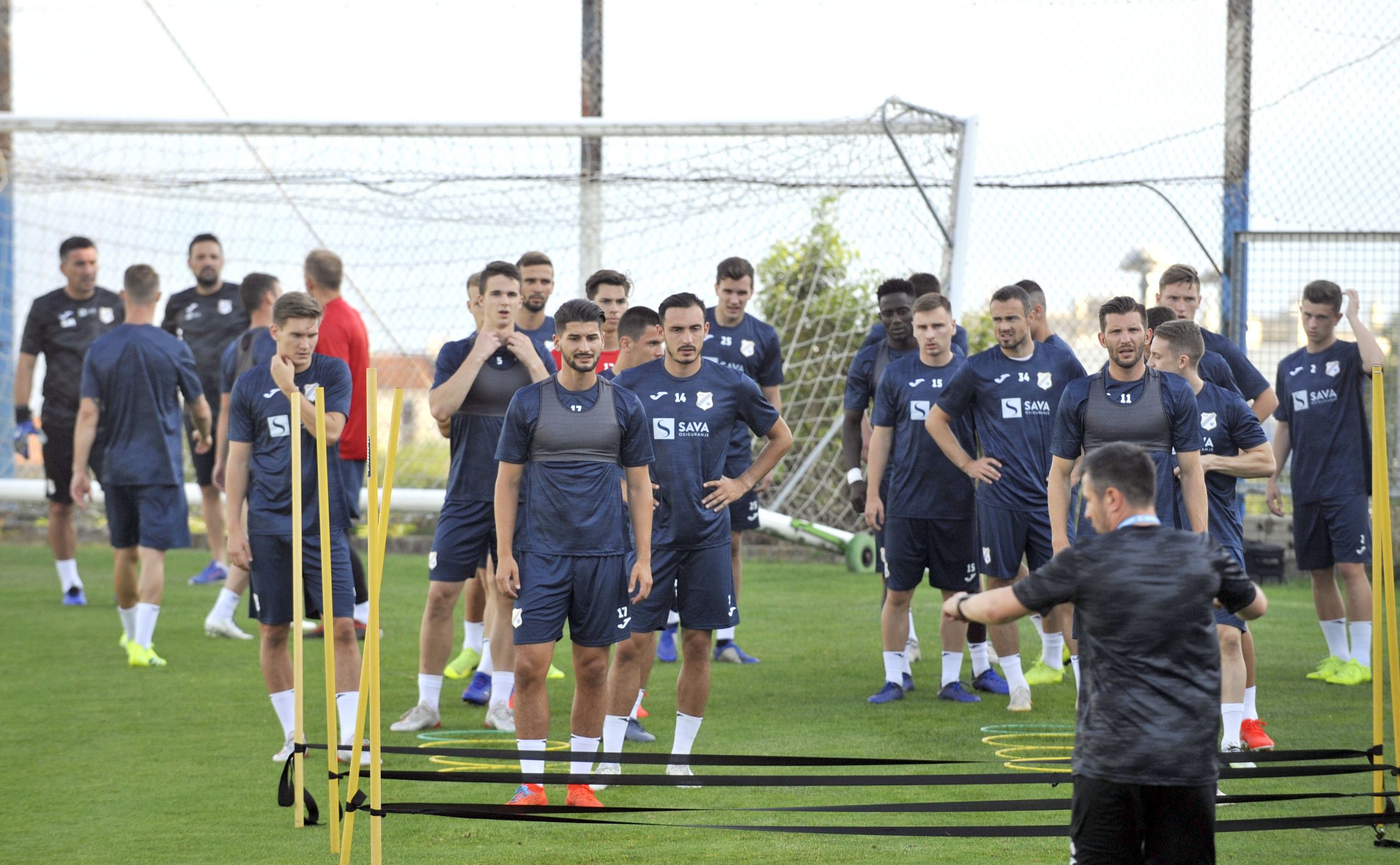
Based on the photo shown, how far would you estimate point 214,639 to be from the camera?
9500 millimetres

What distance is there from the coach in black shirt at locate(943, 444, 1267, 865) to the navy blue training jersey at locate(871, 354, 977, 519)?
12.7 feet

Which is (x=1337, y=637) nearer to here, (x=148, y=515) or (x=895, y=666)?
(x=895, y=666)

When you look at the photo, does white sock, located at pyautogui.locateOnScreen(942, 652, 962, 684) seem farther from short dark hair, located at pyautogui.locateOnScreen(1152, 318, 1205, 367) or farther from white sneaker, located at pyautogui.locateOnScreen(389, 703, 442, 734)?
white sneaker, located at pyautogui.locateOnScreen(389, 703, 442, 734)

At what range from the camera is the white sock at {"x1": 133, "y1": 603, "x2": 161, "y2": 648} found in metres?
8.48

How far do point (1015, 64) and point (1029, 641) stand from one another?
22.4 ft

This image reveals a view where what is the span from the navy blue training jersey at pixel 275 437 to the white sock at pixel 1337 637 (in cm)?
575

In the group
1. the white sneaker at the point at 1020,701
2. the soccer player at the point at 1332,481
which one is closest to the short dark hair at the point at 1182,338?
the soccer player at the point at 1332,481

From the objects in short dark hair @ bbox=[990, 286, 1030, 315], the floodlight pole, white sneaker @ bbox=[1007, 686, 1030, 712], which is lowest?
white sneaker @ bbox=[1007, 686, 1030, 712]

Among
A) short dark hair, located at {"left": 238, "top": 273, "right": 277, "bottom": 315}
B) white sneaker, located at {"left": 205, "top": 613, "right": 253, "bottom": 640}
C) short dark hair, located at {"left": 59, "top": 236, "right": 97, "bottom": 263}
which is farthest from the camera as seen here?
short dark hair, located at {"left": 59, "top": 236, "right": 97, "bottom": 263}

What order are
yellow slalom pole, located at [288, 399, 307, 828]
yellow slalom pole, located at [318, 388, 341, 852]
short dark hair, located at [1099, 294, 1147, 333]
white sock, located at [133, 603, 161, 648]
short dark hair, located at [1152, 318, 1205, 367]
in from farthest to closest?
white sock, located at [133, 603, 161, 648] < short dark hair, located at [1152, 318, 1205, 367] < short dark hair, located at [1099, 294, 1147, 333] < yellow slalom pole, located at [288, 399, 307, 828] < yellow slalom pole, located at [318, 388, 341, 852]

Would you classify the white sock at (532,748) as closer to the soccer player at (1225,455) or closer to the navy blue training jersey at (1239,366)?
the soccer player at (1225,455)

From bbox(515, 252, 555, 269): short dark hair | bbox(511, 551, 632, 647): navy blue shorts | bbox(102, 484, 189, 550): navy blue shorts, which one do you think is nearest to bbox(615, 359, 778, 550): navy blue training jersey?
bbox(511, 551, 632, 647): navy blue shorts

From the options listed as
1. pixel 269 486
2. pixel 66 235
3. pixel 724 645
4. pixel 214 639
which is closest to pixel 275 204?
pixel 66 235

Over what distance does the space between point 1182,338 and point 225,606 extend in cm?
664
